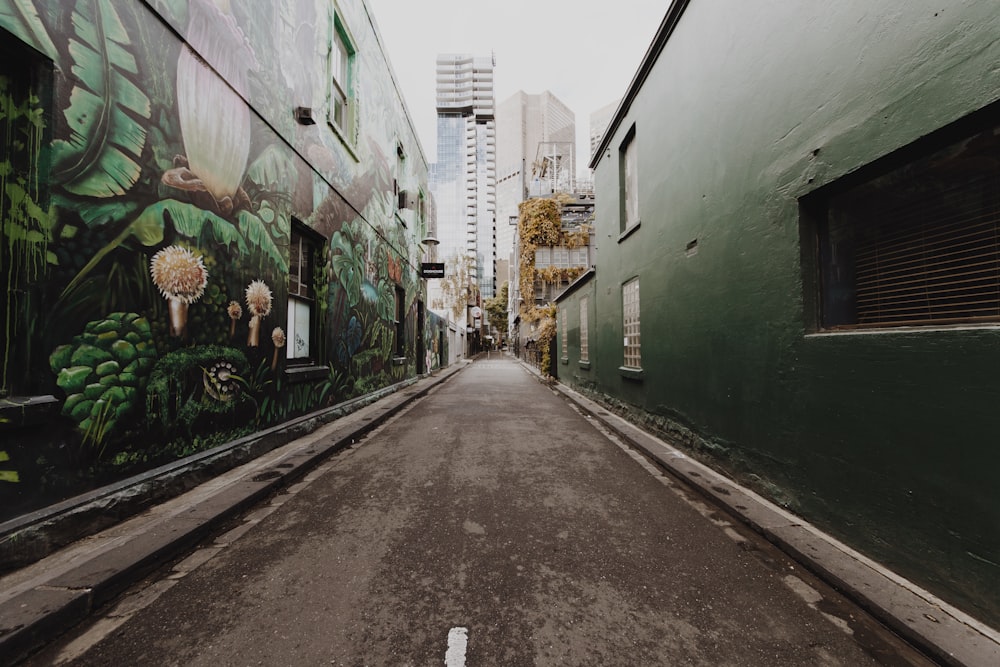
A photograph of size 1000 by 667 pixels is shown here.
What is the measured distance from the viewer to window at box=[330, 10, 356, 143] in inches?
288

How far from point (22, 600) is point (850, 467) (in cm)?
507

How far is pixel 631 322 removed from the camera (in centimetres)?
736

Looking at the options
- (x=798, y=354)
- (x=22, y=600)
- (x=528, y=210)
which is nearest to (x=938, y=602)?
(x=798, y=354)

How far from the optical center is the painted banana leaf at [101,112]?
110 inches

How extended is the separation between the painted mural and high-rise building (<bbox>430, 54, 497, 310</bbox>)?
269 feet

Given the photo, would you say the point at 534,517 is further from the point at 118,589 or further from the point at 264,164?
the point at 264,164

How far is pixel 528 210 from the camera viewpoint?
24281mm

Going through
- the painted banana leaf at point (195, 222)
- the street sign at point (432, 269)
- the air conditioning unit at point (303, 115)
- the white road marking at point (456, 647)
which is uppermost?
the air conditioning unit at point (303, 115)

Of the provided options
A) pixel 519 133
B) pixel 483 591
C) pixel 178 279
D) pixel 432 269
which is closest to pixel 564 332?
pixel 432 269

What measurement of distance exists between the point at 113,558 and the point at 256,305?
10.6 feet

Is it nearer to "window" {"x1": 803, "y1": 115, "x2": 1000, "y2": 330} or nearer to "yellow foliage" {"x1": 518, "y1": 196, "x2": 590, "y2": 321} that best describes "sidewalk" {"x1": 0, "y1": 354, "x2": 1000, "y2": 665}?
"window" {"x1": 803, "y1": 115, "x2": 1000, "y2": 330}

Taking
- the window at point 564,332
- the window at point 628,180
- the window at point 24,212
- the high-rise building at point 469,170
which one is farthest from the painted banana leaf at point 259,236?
the high-rise building at point 469,170

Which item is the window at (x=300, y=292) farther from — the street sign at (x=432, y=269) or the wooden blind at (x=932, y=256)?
→ the street sign at (x=432, y=269)

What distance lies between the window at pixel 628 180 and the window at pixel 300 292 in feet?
19.8
